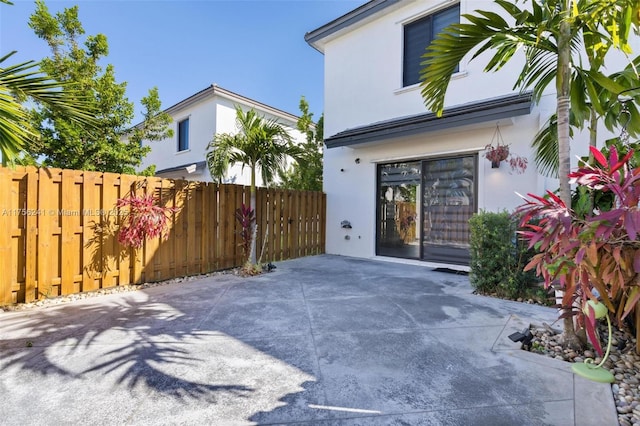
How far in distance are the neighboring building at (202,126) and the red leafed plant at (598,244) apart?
10006 millimetres

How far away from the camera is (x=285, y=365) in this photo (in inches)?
103

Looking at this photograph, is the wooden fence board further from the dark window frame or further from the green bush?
the dark window frame

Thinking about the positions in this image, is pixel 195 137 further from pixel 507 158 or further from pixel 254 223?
pixel 507 158

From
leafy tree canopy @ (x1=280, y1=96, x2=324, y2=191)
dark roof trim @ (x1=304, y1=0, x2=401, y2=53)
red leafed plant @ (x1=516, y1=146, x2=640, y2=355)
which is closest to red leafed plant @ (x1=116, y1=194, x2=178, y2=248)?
red leafed plant @ (x1=516, y1=146, x2=640, y2=355)

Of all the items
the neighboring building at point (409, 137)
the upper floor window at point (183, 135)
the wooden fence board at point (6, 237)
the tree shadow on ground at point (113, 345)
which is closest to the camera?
the tree shadow on ground at point (113, 345)

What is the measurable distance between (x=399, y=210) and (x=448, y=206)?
1.31 metres

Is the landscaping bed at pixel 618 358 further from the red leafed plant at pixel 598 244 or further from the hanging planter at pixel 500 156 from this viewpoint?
the hanging planter at pixel 500 156

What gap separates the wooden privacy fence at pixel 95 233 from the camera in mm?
4051

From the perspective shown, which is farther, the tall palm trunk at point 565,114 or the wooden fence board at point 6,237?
the wooden fence board at point 6,237

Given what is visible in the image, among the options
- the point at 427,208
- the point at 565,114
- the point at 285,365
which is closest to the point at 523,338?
the point at 565,114

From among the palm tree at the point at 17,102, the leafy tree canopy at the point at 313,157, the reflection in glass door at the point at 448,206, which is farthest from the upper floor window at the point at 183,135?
the reflection in glass door at the point at 448,206

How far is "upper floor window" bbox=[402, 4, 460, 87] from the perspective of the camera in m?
7.18

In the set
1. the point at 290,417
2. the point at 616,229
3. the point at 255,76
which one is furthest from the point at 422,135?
the point at 255,76

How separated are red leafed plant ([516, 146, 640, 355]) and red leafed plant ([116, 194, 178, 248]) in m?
5.26
